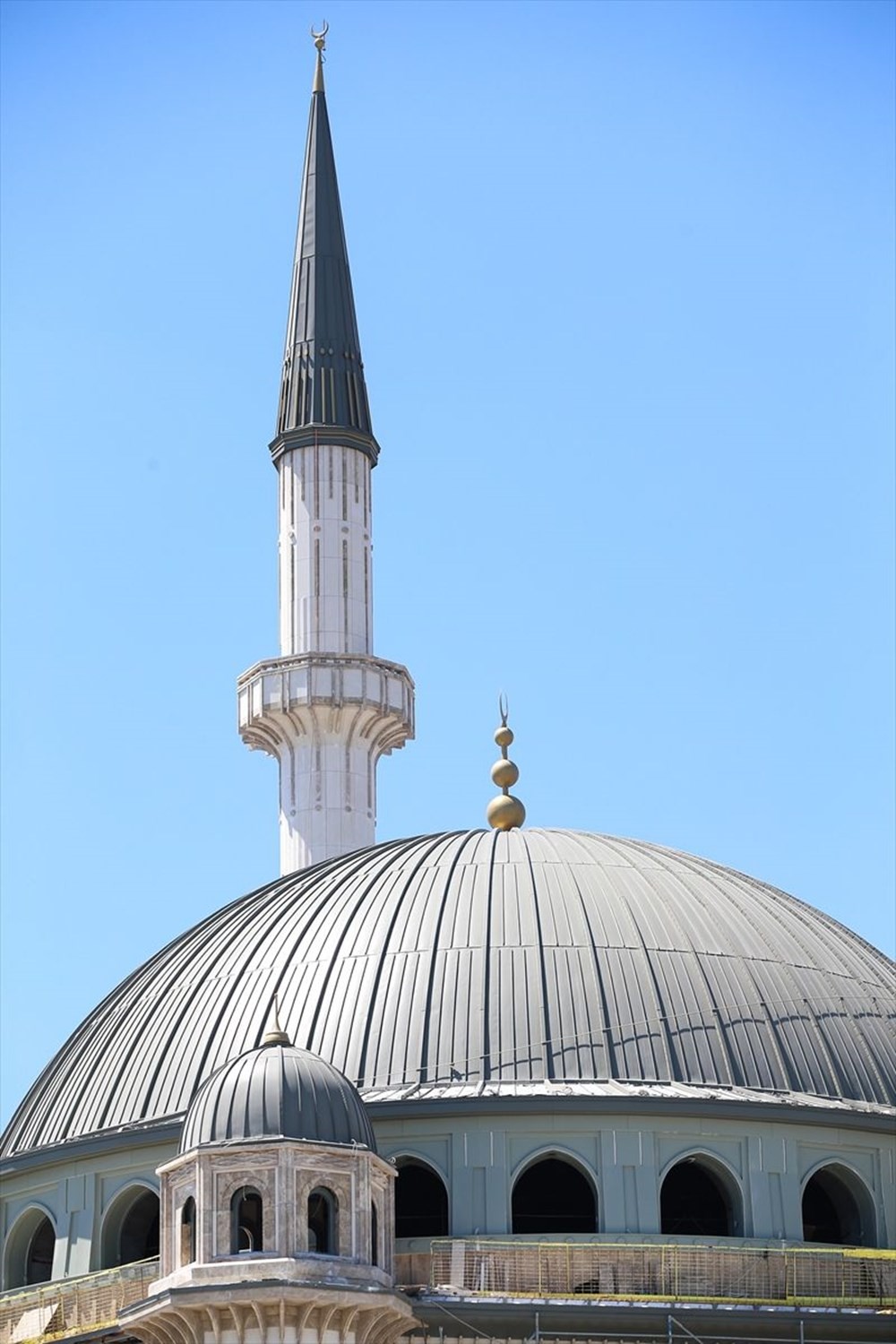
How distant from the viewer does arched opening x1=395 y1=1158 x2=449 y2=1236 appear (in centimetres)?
5434

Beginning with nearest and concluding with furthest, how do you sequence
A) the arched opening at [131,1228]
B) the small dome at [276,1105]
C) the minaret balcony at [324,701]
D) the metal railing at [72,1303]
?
the small dome at [276,1105] → the metal railing at [72,1303] → the arched opening at [131,1228] → the minaret balcony at [324,701]

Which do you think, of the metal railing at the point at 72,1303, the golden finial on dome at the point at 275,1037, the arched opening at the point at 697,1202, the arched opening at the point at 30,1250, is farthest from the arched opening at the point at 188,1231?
the arched opening at the point at 697,1202

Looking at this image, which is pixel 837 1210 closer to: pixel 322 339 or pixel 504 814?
pixel 504 814

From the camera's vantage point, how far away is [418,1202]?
180ft

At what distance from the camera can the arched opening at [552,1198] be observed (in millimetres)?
54344

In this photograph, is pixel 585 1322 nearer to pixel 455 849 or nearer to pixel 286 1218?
pixel 286 1218

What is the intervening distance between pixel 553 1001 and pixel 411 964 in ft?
8.54

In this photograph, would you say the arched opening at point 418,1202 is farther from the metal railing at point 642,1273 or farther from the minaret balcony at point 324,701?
the minaret balcony at point 324,701

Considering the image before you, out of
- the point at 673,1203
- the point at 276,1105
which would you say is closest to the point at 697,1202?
the point at 673,1203

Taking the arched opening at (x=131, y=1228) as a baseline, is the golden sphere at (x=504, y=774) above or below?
above

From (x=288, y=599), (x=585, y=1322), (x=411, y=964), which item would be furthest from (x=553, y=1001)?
(x=288, y=599)

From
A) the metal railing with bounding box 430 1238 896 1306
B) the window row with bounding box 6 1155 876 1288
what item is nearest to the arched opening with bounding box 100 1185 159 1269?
the window row with bounding box 6 1155 876 1288

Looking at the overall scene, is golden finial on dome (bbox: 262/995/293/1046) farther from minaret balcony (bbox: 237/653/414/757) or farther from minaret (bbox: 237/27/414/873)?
minaret balcony (bbox: 237/653/414/757)

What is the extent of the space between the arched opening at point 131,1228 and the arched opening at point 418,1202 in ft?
13.5
